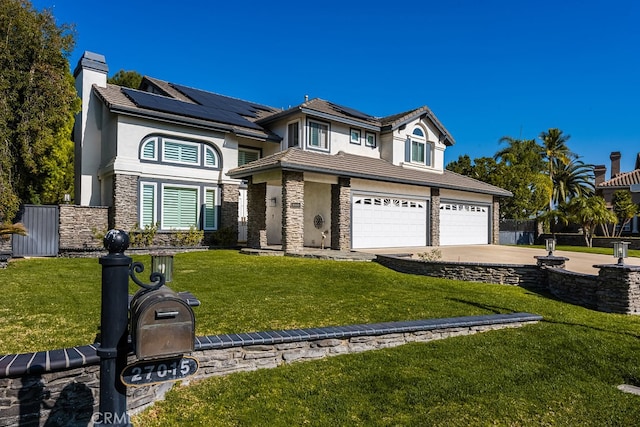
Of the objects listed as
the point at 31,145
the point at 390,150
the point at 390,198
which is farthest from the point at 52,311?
the point at 390,150

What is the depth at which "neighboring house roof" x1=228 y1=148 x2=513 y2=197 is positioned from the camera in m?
15.4

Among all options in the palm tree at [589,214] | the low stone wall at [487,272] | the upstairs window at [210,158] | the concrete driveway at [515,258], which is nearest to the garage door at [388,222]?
the concrete driveway at [515,258]

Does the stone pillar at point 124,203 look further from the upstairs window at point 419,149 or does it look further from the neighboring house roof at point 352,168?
the upstairs window at point 419,149

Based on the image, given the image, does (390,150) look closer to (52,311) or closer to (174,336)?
(52,311)

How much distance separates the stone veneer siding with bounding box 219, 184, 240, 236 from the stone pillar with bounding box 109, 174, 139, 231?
382 cm

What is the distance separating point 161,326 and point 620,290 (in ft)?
29.1

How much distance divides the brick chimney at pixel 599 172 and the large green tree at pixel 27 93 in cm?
4231

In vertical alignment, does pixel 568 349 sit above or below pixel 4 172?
below

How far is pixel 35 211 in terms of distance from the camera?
14547mm

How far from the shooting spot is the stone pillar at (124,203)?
53.0 feet

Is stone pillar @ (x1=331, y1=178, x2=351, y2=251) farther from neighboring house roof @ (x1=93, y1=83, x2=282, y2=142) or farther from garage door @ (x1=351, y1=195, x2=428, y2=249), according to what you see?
neighboring house roof @ (x1=93, y1=83, x2=282, y2=142)

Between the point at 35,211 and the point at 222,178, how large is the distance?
7.45 meters

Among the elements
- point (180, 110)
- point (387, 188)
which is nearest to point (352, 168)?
point (387, 188)

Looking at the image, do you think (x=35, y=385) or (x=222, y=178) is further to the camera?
(x=222, y=178)
